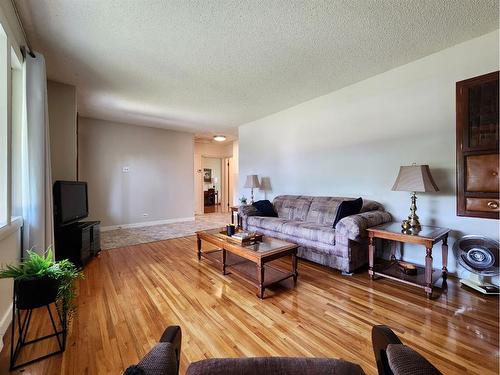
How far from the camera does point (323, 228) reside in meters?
3.01

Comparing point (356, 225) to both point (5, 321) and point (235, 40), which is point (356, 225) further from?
Result: point (5, 321)

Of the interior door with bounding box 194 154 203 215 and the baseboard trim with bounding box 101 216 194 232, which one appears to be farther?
the interior door with bounding box 194 154 203 215

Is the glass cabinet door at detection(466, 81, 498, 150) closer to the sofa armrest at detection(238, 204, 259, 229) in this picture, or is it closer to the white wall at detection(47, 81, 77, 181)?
the sofa armrest at detection(238, 204, 259, 229)

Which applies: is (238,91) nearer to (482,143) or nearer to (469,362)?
(482,143)

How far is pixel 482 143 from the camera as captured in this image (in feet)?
7.32

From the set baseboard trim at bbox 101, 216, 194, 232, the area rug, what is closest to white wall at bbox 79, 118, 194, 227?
baseboard trim at bbox 101, 216, 194, 232

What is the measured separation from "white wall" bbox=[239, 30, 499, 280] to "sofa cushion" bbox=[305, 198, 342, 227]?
33 centimetres

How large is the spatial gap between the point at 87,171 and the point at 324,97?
5060mm

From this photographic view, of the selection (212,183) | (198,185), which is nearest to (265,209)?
(198,185)

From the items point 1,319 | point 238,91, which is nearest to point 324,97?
point 238,91

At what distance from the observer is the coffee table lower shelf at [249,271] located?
94.5 inches

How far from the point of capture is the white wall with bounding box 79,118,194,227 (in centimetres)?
515

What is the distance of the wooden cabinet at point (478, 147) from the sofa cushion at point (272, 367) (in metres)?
2.46

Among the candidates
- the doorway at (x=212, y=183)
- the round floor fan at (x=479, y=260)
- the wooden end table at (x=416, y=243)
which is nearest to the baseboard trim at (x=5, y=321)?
the wooden end table at (x=416, y=243)
